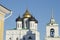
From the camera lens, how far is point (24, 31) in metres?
45.6

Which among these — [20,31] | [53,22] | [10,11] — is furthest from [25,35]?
[10,11]

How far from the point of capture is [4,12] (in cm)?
704

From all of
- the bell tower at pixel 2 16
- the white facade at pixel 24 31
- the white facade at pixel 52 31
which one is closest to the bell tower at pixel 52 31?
the white facade at pixel 52 31

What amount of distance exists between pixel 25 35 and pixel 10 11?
128ft

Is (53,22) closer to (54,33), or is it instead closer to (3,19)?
(54,33)

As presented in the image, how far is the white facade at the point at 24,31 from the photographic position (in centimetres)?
4562

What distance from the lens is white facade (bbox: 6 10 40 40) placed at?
4562 cm

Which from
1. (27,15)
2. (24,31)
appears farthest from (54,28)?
(27,15)

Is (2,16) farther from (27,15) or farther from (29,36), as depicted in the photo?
(27,15)

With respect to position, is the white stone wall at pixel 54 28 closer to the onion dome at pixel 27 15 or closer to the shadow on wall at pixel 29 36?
the shadow on wall at pixel 29 36

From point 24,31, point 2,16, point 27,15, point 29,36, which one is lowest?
point 29,36

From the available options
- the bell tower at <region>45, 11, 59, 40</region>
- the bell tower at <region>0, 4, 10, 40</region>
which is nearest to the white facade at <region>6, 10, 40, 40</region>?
the bell tower at <region>45, 11, 59, 40</region>

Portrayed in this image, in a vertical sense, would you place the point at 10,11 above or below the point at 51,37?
above

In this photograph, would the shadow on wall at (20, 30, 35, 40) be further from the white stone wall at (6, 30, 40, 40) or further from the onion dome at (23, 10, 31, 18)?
the onion dome at (23, 10, 31, 18)
